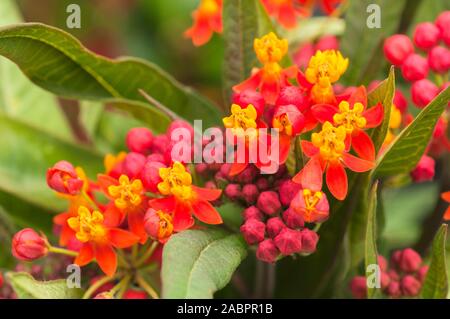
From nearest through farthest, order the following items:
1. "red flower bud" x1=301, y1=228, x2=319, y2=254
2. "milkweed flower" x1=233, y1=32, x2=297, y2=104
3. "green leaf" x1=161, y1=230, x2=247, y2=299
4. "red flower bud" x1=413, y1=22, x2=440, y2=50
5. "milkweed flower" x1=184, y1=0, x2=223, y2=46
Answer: "green leaf" x1=161, y1=230, x2=247, y2=299 → "red flower bud" x1=301, y1=228, x2=319, y2=254 → "milkweed flower" x1=233, y1=32, x2=297, y2=104 → "red flower bud" x1=413, y1=22, x2=440, y2=50 → "milkweed flower" x1=184, y1=0, x2=223, y2=46

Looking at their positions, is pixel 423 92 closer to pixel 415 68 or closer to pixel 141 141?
pixel 415 68

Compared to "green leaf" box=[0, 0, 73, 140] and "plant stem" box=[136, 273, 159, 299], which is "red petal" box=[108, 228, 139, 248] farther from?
"green leaf" box=[0, 0, 73, 140]

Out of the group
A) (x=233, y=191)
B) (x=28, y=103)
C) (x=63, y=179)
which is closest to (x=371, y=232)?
(x=233, y=191)

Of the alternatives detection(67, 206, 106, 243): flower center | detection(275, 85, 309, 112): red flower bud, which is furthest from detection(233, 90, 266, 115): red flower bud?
detection(67, 206, 106, 243): flower center

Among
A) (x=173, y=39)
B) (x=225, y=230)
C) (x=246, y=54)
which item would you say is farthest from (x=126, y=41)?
(x=225, y=230)

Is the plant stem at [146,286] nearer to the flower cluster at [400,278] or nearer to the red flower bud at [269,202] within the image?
the red flower bud at [269,202]

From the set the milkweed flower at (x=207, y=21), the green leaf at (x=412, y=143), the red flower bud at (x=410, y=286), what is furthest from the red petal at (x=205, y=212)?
the milkweed flower at (x=207, y=21)

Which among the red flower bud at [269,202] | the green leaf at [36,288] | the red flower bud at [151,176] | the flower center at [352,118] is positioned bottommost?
the green leaf at [36,288]
